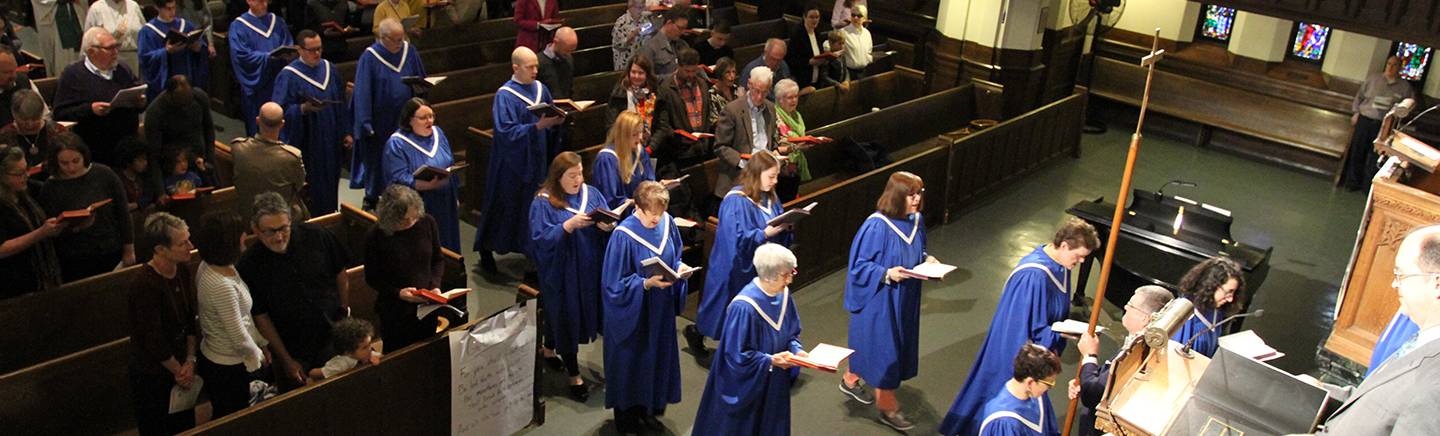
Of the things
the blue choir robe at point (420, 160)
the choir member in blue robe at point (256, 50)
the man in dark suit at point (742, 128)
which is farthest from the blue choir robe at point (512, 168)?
the choir member in blue robe at point (256, 50)

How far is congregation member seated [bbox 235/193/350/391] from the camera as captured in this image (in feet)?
17.1

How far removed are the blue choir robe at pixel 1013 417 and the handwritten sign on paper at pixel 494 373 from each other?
235cm

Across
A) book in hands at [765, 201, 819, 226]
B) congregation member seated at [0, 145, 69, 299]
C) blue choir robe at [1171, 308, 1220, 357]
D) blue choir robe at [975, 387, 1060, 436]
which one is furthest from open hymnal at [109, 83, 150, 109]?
blue choir robe at [1171, 308, 1220, 357]

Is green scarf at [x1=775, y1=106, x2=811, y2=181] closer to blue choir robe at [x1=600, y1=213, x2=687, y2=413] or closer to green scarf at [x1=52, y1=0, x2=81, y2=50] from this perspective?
blue choir robe at [x1=600, y1=213, x2=687, y2=413]

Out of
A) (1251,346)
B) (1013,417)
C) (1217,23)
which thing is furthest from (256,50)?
(1217,23)

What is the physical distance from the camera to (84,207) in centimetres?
598

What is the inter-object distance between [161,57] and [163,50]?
0.06 metres

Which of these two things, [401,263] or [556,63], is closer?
[401,263]

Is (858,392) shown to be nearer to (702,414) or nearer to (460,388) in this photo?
(702,414)

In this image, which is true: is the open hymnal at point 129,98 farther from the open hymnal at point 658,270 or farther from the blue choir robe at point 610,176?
the open hymnal at point 658,270

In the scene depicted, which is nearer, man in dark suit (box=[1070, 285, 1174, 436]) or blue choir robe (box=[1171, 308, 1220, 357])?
man in dark suit (box=[1070, 285, 1174, 436])

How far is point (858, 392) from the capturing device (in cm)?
689

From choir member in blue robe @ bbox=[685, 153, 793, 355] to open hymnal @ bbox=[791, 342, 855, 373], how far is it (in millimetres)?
1372

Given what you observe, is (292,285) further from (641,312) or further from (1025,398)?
(1025,398)
